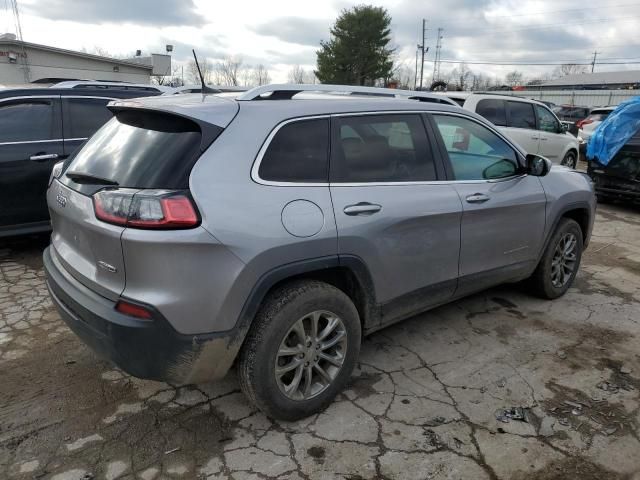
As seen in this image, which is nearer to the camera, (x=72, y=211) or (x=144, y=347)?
(x=144, y=347)

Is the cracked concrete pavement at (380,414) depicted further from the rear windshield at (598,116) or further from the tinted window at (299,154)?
the rear windshield at (598,116)

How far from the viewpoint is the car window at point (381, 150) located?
2834 millimetres

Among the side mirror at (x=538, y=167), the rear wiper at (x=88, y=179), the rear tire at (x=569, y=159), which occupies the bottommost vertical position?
the rear tire at (x=569, y=159)

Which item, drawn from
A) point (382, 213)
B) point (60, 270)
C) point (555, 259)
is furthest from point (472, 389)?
point (60, 270)

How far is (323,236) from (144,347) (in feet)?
3.30

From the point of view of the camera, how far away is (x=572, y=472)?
96.9 inches

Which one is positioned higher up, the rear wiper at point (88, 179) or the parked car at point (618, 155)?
the rear wiper at point (88, 179)

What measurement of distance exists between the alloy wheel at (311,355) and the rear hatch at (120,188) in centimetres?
86

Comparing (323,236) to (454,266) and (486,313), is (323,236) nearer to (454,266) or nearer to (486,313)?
(454,266)

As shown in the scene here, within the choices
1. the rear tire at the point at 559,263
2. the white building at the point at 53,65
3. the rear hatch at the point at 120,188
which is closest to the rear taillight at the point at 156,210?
the rear hatch at the point at 120,188

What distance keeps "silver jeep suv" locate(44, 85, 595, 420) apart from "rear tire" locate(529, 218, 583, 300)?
114cm

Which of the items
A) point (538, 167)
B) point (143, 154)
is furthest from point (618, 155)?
point (143, 154)

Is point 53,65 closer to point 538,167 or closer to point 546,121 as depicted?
point 546,121

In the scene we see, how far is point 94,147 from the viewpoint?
113 inches
